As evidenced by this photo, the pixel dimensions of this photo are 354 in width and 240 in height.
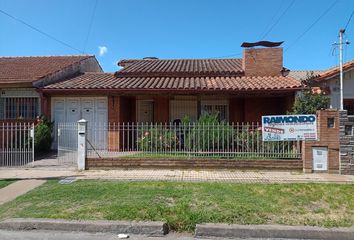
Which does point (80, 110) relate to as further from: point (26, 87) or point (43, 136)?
point (26, 87)

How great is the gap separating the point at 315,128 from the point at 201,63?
11.2 metres

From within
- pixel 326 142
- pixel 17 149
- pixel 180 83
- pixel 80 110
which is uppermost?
pixel 180 83

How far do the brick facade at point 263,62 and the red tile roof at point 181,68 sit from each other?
550 millimetres

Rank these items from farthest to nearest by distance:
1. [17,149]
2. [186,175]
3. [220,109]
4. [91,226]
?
[220,109], [17,149], [186,175], [91,226]

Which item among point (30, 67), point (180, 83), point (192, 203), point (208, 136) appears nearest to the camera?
point (192, 203)

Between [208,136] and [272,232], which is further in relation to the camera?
[208,136]

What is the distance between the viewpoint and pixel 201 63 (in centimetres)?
2009

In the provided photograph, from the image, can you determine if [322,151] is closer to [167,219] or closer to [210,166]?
[210,166]

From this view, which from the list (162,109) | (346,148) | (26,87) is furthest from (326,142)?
(26,87)

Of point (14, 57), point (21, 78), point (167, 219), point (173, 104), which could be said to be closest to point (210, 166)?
point (167, 219)

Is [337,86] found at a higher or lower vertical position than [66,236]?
higher

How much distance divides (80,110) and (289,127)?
940cm

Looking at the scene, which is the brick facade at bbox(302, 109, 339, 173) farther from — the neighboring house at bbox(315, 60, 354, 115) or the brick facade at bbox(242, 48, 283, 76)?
the brick facade at bbox(242, 48, 283, 76)

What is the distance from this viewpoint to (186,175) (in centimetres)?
947
